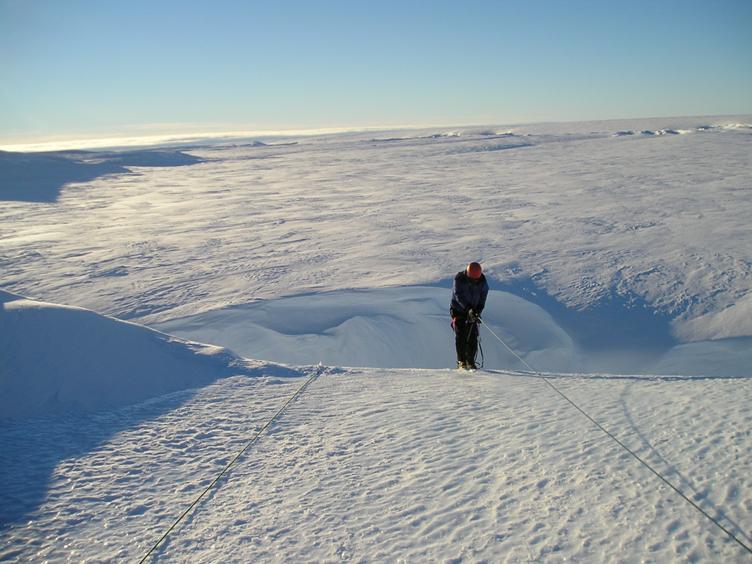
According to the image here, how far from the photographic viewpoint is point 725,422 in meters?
4.06

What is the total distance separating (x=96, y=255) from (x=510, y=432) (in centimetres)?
1339

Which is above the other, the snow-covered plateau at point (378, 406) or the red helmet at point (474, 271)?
the red helmet at point (474, 271)

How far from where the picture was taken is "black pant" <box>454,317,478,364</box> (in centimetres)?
609

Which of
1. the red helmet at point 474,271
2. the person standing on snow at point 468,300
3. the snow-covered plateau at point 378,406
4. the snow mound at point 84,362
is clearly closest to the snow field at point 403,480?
the snow-covered plateau at point 378,406

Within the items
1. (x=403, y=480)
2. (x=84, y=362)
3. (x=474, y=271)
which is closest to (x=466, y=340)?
(x=474, y=271)

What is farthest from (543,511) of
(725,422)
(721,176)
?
(721,176)

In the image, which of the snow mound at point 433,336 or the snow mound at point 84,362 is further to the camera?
the snow mound at point 433,336

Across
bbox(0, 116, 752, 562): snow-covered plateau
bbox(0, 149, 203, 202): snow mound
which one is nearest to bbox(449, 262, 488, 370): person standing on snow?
bbox(0, 116, 752, 562): snow-covered plateau

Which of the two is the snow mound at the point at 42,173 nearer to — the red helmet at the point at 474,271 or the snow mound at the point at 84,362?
the snow mound at the point at 84,362

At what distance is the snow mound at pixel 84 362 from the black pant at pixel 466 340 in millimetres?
2306

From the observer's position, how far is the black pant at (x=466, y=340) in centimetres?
609

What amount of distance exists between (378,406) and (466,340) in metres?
1.95

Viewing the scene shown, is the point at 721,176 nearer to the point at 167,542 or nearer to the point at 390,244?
the point at 390,244

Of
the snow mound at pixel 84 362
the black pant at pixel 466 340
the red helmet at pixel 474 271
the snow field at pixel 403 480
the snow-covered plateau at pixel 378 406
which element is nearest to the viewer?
the snow field at pixel 403 480
